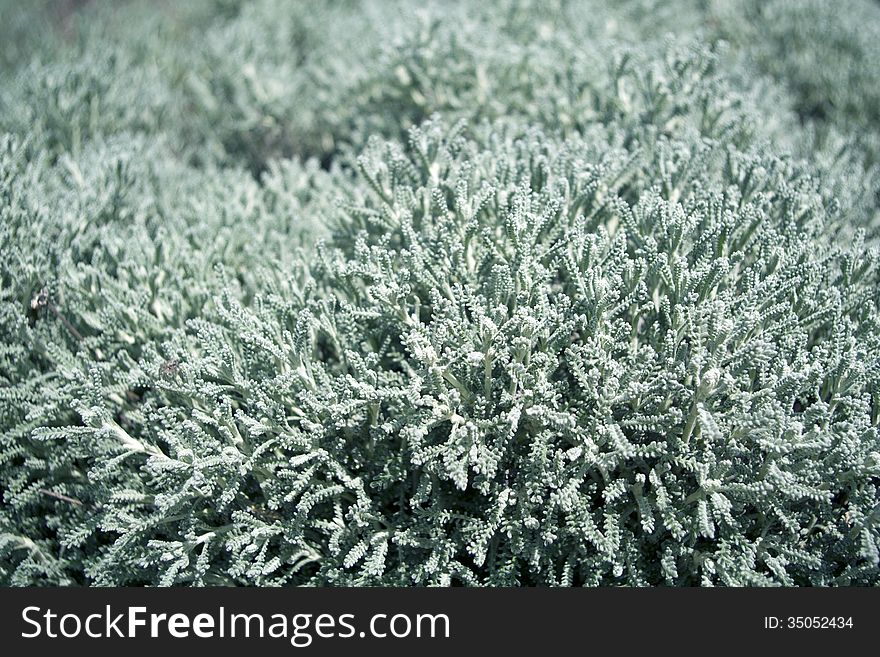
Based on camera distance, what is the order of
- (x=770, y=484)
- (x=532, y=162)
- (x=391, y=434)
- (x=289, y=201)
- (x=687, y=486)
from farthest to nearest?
(x=289, y=201) < (x=532, y=162) < (x=391, y=434) < (x=687, y=486) < (x=770, y=484)

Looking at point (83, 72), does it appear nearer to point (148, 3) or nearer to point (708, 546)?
point (148, 3)

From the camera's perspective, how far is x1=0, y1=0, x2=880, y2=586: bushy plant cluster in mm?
2818

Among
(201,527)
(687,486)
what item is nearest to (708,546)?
(687,486)

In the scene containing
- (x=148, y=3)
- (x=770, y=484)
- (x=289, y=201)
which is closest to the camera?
(x=770, y=484)

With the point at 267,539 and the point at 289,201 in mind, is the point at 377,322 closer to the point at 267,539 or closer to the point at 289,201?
the point at 267,539

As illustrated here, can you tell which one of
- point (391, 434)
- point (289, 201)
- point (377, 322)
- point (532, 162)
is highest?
point (289, 201)

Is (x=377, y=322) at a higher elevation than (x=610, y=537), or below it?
higher

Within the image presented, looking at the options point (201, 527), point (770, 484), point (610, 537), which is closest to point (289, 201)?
point (201, 527)

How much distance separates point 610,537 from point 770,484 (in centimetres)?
57

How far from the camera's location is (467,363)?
293cm

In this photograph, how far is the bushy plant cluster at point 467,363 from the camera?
2818mm

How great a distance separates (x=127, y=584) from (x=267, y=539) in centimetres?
81

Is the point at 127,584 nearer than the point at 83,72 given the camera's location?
Yes

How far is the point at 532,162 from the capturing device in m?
3.80
